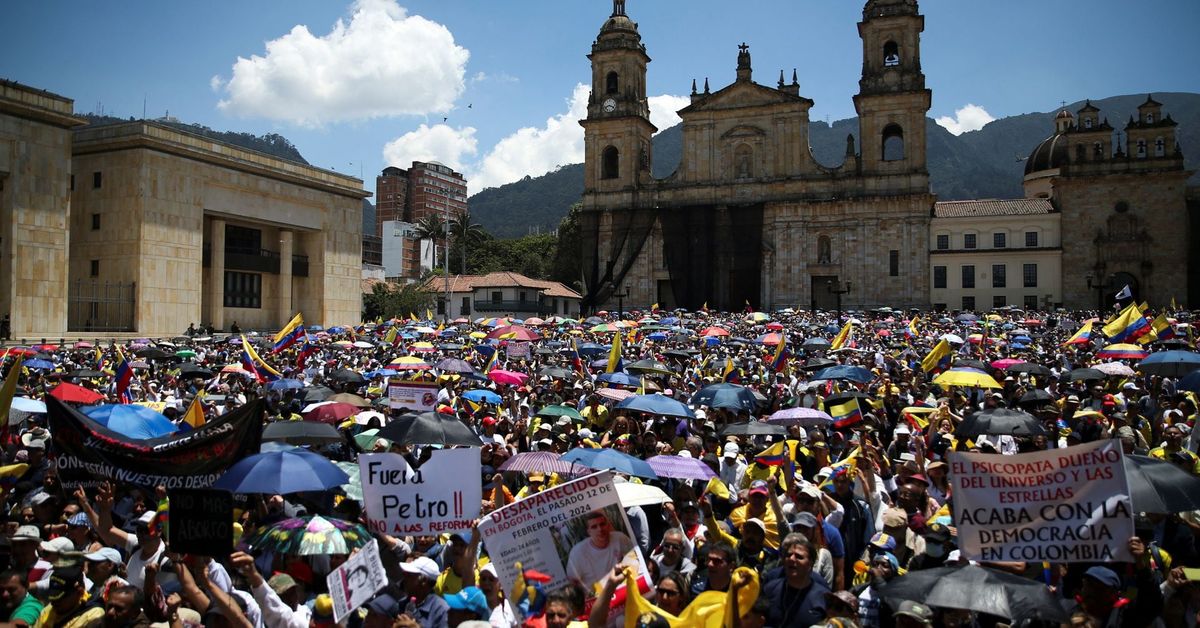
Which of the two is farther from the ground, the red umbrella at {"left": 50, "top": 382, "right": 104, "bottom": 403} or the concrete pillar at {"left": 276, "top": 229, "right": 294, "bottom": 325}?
the concrete pillar at {"left": 276, "top": 229, "right": 294, "bottom": 325}

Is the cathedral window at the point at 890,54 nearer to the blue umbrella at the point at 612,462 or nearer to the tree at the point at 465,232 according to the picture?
the tree at the point at 465,232

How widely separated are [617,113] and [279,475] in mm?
57934

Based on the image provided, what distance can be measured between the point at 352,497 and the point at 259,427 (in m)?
1.16

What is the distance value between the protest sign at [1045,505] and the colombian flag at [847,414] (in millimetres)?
5921

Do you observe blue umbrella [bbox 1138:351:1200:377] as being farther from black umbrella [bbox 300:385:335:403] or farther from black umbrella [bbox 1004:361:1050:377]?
black umbrella [bbox 300:385:335:403]

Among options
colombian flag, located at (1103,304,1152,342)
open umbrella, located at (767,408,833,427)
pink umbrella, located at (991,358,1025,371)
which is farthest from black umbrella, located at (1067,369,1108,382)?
open umbrella, located at (767,408,833,427)

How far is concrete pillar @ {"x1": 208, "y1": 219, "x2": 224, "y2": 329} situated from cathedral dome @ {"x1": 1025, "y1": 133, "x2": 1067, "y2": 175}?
54.6 m

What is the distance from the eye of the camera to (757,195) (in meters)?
60.6

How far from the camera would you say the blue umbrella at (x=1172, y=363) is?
45.9ft

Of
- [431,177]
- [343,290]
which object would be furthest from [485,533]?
[431,177]

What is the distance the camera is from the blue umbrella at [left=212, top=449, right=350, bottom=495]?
6.80 metres

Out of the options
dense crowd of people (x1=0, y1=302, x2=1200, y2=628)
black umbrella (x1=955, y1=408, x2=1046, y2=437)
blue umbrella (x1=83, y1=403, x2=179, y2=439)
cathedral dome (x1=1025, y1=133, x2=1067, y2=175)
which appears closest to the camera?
dense crowd of people (x1=0, y1=302, x2=1200, y2=628)

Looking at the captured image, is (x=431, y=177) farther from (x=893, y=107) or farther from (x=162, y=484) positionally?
(x=162, y=484)

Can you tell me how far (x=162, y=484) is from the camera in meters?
6.73
